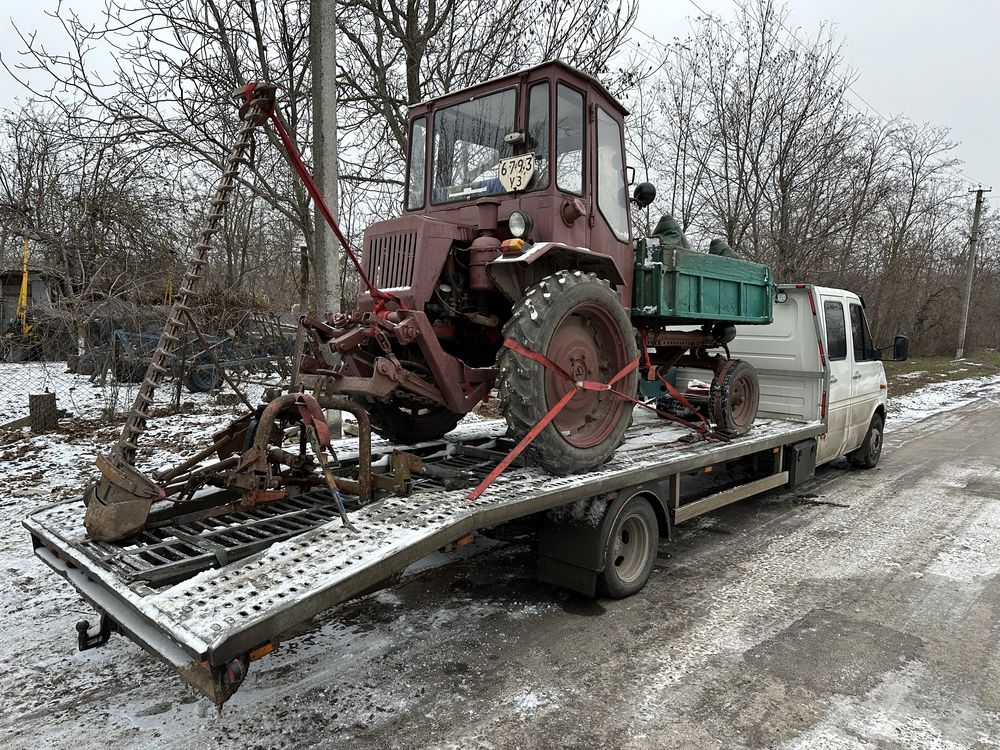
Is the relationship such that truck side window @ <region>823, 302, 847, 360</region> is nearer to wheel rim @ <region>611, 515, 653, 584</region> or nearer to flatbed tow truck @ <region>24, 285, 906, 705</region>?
flatbed tow truck @ <region>24, 285, 906, 705</region>

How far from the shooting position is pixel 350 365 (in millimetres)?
4789

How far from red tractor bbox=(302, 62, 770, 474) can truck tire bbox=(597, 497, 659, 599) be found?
43 centimetres

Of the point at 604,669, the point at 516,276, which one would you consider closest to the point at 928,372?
the point at 516,276

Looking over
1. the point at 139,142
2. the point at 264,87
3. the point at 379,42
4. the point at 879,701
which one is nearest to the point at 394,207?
the point at 379,42

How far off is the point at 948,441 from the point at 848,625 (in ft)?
28.1

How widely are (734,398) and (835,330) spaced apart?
2.15m

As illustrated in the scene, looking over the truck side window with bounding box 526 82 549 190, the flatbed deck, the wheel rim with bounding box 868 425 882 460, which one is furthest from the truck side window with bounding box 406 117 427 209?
the wheel rim with bounding box 868 425 882 460

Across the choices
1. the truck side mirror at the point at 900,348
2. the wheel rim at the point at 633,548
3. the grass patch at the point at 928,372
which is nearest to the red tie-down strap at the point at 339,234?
the wheel rim at the point at 633,548

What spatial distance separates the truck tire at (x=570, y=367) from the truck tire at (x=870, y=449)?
18.0ft

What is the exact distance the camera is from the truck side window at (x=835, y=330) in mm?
7496

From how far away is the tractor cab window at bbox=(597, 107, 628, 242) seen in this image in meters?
5.01

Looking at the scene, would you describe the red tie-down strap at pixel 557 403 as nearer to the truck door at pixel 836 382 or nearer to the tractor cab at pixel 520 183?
the tractor cab at pixel 520 183

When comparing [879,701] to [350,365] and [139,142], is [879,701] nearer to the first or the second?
[350,365]

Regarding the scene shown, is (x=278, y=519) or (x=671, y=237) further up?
(x=671, y=237)
